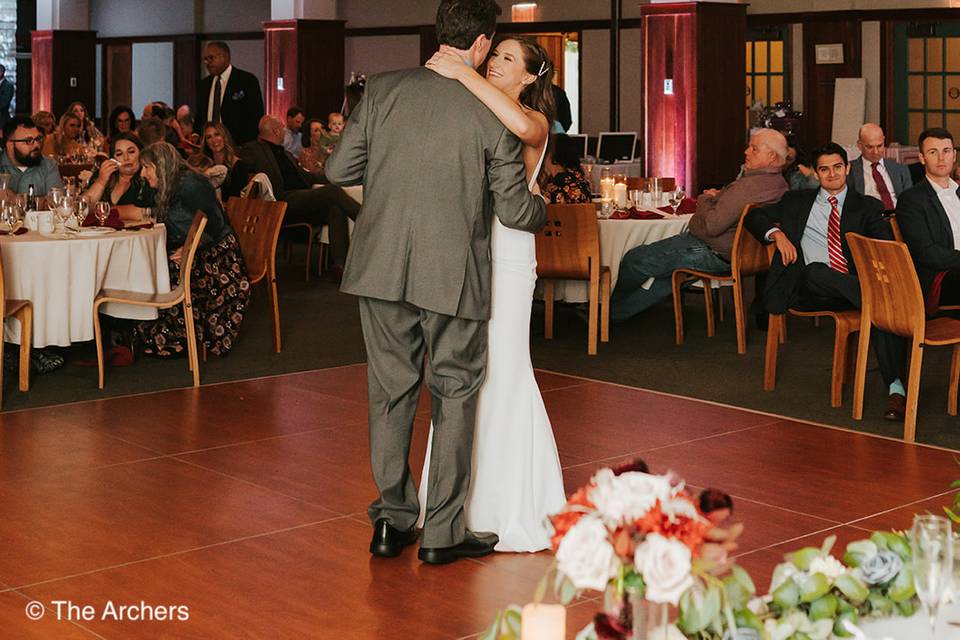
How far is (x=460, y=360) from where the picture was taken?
3812mm

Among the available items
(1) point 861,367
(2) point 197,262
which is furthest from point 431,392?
(2) point 197,262

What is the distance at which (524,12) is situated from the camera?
1850cm

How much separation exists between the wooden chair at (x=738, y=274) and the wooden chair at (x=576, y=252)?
1.47ft

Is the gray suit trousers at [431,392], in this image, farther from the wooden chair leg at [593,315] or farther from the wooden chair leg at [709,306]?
the wooden chair leg at [709,306]

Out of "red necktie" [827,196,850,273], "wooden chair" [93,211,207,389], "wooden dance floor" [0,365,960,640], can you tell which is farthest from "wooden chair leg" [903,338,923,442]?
"wooden chair" [93,211,207,389]

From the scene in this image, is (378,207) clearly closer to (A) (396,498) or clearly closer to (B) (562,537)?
(A) (396,498)

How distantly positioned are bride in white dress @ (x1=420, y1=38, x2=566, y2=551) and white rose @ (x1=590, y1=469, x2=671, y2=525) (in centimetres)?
237

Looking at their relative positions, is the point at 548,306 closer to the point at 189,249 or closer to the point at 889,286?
the point at 189,249

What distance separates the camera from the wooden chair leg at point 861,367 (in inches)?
229

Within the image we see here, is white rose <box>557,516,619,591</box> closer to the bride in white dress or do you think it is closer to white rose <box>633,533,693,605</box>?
white rose <box>633,533,693,605</box>

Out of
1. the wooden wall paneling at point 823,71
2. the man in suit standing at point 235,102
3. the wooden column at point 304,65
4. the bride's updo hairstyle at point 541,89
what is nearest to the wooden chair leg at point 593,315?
the bride's updo hairstyle at point 541,89

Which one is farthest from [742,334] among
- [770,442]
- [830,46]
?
[830,46]

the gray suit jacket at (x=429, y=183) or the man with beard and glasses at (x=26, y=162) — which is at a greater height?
the man with beard and glasses at (x=26, y=162)

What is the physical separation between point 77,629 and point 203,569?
50 centimetres
